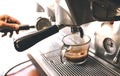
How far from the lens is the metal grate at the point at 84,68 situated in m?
0.64

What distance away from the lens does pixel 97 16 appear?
0.54 m

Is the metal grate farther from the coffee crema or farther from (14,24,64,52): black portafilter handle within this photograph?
(14,24,64,52): black portafilter handle

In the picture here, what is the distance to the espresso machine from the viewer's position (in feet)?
1.78

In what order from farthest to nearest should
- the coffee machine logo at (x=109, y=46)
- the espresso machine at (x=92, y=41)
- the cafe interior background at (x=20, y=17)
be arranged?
the cafe interior background at (x=20, y=17) → the coffee machine logo at (x=109, y=46) → the espresso machine at (x=92, y=41)

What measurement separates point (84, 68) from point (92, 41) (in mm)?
137

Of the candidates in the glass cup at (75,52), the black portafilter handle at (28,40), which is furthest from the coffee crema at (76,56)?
the black portafilter handle at (28,40)

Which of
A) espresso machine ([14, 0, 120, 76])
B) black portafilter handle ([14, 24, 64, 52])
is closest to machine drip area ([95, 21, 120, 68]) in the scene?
espresso machine ([14, 0, 120, 76])

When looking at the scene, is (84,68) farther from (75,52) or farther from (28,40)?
(28,40)

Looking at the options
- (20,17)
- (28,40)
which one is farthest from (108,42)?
(20,17)

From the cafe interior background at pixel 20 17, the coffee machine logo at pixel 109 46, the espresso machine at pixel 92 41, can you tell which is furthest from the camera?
the cafe interior background at pixel 20 17

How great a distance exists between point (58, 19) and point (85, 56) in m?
0.14

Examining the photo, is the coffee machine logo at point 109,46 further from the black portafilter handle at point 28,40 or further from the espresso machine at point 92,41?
the black portafilter handle at point 28,40

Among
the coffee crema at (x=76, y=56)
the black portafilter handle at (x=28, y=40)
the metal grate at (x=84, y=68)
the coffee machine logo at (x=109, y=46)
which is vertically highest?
the black portafilter handle at (x=28, y=40)

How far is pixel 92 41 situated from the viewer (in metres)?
0.77
